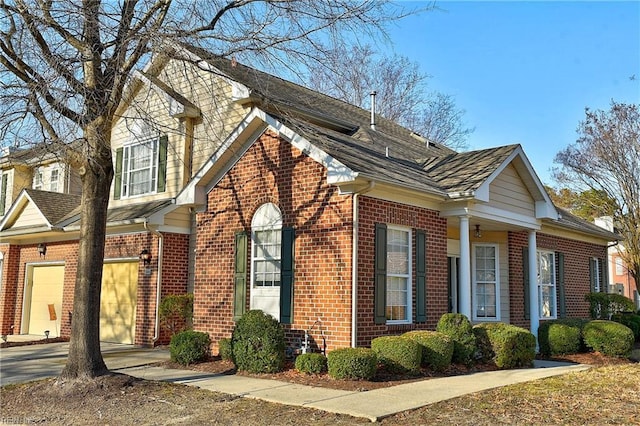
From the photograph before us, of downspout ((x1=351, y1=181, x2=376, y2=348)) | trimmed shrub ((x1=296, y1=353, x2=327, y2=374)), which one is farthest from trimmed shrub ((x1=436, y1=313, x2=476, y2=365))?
trimmed shrub ((x1=296, y1=353, x2=327, y2=374))

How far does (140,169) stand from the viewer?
18.0 m

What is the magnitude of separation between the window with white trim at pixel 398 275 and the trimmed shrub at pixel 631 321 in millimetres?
10282

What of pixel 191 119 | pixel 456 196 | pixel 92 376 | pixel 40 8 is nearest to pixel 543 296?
pixel 456 196

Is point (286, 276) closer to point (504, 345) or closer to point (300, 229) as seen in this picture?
point (300, 229)

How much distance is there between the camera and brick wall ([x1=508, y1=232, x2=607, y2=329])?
647 inches

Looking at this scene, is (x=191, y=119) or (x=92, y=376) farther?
(x=191, y=119)

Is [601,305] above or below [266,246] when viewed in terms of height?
below

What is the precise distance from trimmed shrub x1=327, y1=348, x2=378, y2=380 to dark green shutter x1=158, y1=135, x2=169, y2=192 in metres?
9.09

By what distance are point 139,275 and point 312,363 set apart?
24.7 ft

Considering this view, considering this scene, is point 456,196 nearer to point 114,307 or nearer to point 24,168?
point 114,307

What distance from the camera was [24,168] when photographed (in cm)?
2472

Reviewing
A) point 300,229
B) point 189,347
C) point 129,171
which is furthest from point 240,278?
point 129,171

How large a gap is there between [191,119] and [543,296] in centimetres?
1151

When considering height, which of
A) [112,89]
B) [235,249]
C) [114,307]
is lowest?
[114,307]
